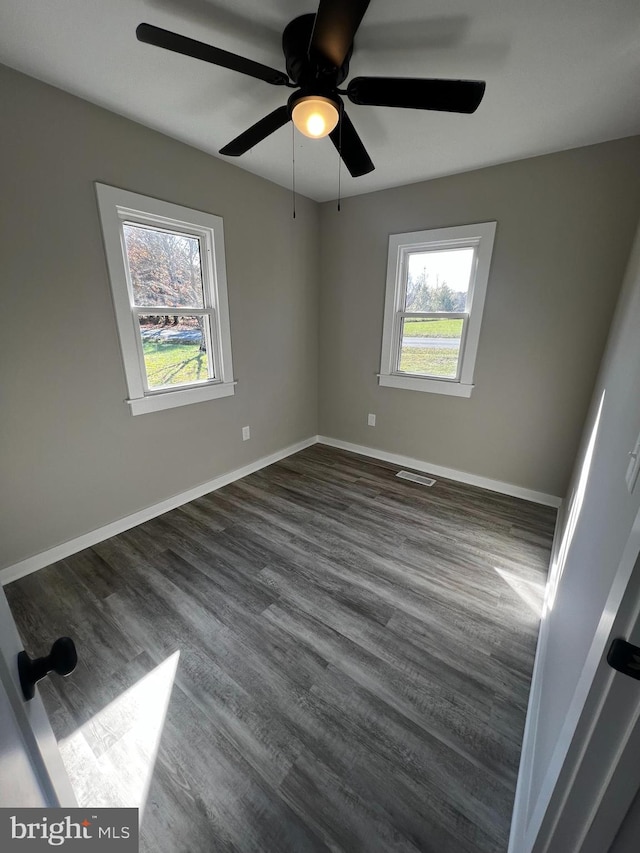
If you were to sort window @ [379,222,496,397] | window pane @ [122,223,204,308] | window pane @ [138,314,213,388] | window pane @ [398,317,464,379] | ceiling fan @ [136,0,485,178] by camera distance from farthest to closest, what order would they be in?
1. window pane @ [398,317,464,379]
2. window @ [379,222,496,397]
3. window pane @ [138,314,213,388]
4. window pane @ [122,223,204,308]
5. ceiling fan @ [136,0,485,178]

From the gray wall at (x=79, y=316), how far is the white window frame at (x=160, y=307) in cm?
6

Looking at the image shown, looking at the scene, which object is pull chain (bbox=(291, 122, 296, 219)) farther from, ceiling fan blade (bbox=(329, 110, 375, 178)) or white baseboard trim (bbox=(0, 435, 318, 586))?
white baseboard trim (bbox=(0, 435, 318, 586))

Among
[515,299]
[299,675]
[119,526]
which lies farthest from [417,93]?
[119,526]

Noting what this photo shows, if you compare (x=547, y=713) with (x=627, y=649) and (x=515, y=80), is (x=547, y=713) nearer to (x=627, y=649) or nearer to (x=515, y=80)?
(x=627, y=649)

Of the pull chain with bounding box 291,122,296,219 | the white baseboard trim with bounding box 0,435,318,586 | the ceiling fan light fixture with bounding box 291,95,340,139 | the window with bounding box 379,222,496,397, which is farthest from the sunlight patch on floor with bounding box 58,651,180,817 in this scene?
the pull chain with bounding box 291,122,296,219

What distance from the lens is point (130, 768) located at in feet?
3.79

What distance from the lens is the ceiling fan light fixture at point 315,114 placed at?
1311mm

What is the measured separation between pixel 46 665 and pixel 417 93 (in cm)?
199

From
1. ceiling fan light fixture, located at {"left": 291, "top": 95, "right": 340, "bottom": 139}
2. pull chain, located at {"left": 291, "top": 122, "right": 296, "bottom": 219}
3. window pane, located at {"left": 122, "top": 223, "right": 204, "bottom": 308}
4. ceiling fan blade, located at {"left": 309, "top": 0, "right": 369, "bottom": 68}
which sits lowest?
window pane, located at {"left": 122, "top": 223, "right": 204, "bottom": 308}

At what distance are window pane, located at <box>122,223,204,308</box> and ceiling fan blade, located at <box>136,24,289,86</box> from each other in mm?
1219

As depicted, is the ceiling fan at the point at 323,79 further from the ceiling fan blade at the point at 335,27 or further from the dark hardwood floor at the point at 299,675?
the dark hardwood floor at the point at 299,675

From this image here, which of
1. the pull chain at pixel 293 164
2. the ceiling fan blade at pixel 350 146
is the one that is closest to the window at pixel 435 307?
the pull chain at pixel 293 164

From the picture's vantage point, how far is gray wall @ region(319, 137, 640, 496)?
7.52ft

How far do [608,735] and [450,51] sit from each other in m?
2.35
